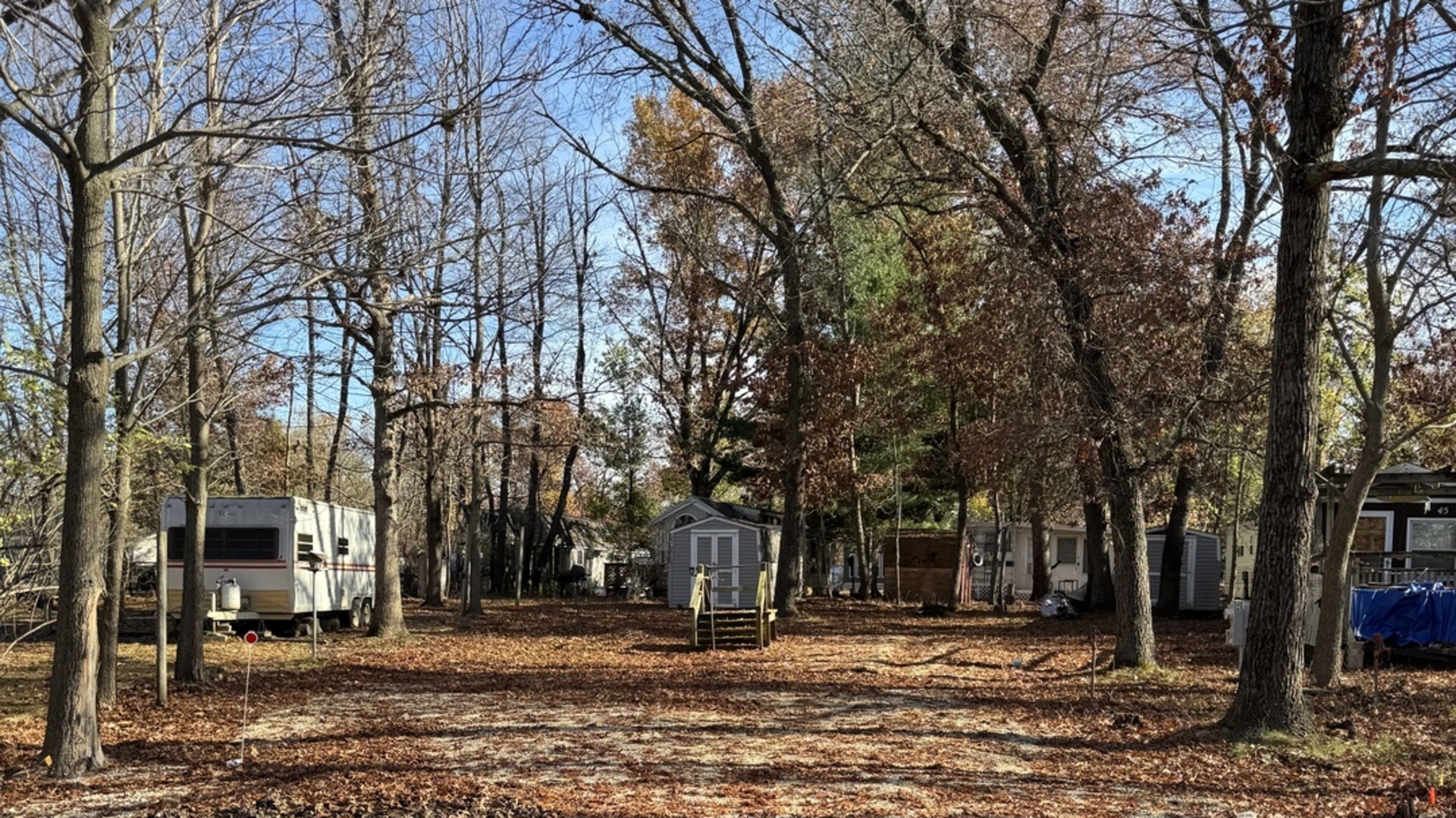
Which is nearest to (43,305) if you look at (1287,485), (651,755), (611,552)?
(651,755)

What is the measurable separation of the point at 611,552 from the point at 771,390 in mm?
16869

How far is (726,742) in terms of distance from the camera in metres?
9.09

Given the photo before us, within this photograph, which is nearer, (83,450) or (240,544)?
(83,450)

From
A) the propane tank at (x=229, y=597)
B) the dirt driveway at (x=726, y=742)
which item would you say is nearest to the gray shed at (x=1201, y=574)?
the dirt driveway at (x=726, y=742)

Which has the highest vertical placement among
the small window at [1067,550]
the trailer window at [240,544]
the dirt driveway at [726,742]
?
the trailer window at [240,544]

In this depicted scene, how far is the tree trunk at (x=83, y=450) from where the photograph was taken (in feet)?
24.4

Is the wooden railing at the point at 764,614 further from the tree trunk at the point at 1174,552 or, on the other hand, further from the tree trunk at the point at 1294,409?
the tree trunk at the point at 1174,552

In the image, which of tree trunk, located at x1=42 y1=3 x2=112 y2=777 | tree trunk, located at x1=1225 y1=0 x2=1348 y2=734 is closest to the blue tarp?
tree trunk, located at x1=1225 y1=0 x2=1348 y2=734

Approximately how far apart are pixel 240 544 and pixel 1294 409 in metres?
16.3

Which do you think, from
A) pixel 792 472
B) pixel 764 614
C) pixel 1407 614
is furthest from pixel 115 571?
pixel 1407 614

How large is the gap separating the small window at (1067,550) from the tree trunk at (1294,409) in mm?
29683

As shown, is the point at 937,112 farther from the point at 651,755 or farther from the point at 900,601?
the point at 900,601

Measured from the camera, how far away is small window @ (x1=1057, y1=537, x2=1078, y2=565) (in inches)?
1502

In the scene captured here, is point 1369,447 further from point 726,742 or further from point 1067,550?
point 1067,550
